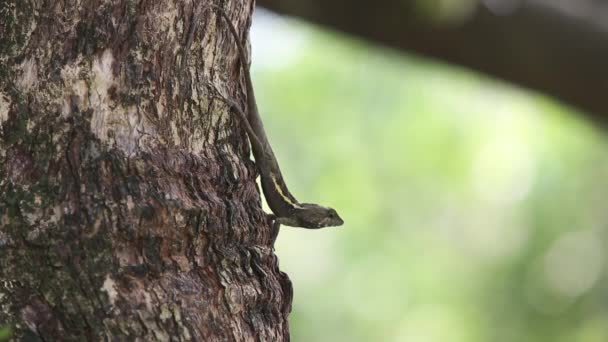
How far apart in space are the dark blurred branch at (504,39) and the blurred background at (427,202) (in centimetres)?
335

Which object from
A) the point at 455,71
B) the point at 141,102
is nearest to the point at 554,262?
the point at 455,71

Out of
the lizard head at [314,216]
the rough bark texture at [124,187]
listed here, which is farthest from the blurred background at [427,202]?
the rough bark texture at [124,187]

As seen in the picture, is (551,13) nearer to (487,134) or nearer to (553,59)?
(553,59)

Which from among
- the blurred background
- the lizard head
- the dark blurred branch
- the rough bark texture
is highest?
the dark blurred branch

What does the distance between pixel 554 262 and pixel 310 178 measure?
3.01 meters

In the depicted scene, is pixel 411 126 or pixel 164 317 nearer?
pixel 164 317

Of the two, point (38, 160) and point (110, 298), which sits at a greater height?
point (38, 160)

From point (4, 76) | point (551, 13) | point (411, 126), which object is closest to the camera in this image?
point (4, 76)

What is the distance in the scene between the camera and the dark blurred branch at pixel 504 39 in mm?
6523

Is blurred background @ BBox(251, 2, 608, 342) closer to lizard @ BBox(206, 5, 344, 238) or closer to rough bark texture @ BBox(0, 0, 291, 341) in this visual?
lizard @ BBox(206, 5, 344, 238)

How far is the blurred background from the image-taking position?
1059cm

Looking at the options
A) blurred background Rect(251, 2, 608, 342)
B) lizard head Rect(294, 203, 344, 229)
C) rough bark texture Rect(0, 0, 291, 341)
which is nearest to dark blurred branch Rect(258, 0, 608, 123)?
lizard head Rect(294, 203, 344, 229)

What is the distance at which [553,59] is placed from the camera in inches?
271

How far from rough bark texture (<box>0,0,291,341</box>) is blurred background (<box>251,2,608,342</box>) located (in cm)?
725
